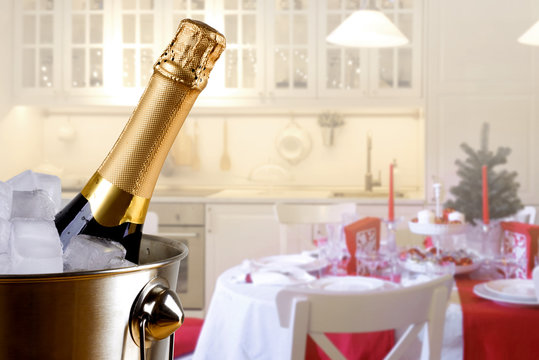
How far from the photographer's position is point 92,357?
10.8 inches

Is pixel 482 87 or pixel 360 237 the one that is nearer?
pixel 360 237

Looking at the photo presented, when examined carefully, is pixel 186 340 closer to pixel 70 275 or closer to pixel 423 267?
pixel 423 267

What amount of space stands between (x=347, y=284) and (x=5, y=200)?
1.13 metres

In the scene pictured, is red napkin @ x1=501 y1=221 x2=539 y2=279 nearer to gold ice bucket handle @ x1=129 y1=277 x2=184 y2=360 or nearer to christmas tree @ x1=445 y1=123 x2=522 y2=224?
christmas tree @ x1=445 y1=123 x2=522 y2=224

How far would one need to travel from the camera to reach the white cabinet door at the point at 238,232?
3195 millimetres

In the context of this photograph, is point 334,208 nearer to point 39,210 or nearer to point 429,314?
point 429,314

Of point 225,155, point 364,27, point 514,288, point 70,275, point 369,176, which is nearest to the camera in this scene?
point 70,275

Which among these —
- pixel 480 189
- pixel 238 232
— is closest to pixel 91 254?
pixel 480 189

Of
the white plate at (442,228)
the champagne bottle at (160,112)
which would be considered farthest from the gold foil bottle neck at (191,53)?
the white plate at (442,228)

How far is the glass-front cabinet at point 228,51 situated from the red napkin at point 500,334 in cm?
224

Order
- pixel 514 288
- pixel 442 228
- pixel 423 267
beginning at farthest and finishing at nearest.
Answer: pixel 442 228, pixel 423 267, pixel 514 288

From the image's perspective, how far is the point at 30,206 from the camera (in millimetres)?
343

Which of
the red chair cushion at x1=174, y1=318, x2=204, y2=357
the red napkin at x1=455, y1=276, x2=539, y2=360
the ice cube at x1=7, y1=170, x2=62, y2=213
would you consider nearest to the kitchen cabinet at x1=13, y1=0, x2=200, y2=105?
the red chair cushion at x1=174, y1=318, x2=204, y2=357

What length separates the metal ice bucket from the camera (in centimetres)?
26
